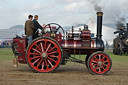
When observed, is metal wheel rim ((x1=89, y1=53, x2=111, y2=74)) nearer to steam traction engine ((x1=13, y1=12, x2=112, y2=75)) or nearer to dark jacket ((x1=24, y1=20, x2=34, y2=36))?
steam traction engine ((x1=13, y1=12, x2=112, y2=75))

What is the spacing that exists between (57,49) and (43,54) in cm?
49

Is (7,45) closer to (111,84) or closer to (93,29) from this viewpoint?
(93,29)

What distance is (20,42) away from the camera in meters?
8.88

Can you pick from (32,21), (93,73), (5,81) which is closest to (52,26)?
(32,21)

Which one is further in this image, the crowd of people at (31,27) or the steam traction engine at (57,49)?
the crowd of people at (31,27)

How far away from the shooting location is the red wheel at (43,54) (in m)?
8.39

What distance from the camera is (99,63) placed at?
8.41m

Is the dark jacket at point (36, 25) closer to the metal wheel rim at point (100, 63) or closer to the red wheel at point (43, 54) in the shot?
the red wheel at point (43, 54)

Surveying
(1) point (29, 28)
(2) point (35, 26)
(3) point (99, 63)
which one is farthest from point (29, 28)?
(3) point (99, 63)

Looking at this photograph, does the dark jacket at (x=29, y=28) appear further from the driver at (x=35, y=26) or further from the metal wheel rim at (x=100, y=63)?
the metal wheel rim at (x=100, y=63)

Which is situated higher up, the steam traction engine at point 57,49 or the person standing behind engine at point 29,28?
the person standing behind engine at point 29,28

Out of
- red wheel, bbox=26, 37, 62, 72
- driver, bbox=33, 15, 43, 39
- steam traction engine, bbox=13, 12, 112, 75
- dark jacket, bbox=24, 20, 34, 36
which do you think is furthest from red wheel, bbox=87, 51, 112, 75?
dark jacket, bbox=24, 20, 34, 36

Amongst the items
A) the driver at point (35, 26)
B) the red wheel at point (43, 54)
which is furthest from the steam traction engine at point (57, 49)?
the driver at point (35, 26)

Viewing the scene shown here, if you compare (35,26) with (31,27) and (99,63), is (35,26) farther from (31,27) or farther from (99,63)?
(99,63)
